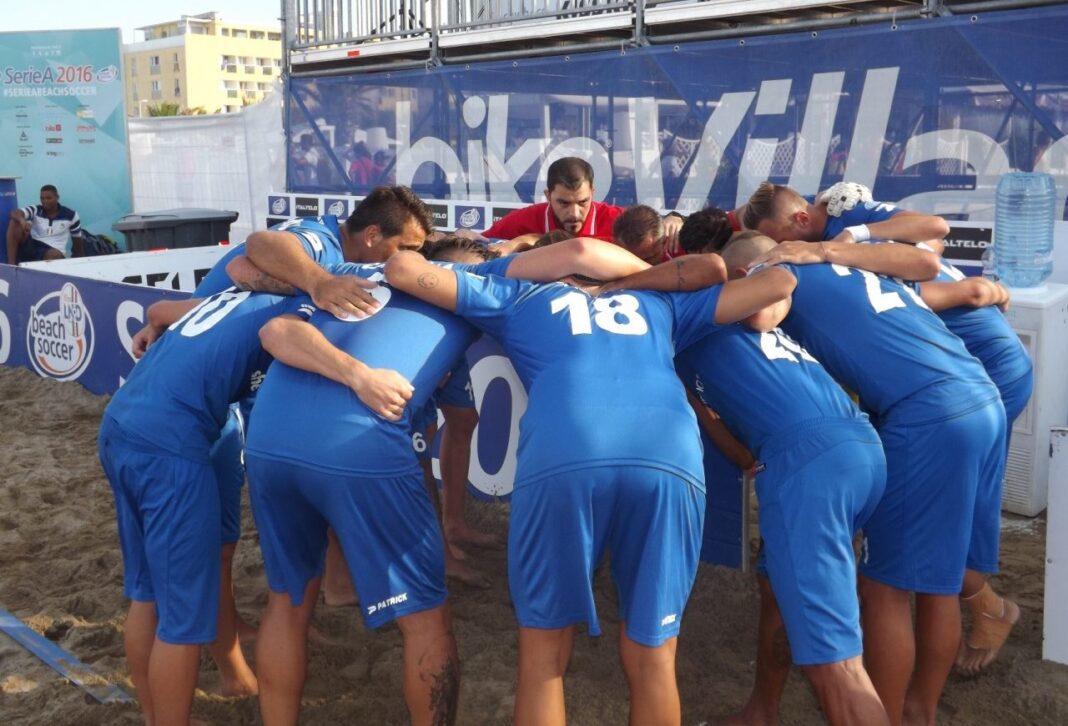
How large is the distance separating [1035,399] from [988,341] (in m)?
1.74

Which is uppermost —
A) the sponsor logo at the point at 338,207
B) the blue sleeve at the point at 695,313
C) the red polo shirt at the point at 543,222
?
the sponsor logo at the point at 338,207

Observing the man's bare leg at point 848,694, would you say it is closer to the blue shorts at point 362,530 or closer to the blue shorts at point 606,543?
the blue shorts at point 606,543

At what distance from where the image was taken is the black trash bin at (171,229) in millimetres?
11289

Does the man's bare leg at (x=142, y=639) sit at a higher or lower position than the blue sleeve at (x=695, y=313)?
lower

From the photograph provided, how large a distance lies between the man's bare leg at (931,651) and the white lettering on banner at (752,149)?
407cm

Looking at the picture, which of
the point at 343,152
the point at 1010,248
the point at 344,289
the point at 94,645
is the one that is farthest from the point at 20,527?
the point at 343,152

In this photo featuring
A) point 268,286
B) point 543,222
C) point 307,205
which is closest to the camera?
point 268,286

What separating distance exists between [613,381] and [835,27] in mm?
5555

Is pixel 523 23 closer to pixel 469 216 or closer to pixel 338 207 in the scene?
pixel 469 216

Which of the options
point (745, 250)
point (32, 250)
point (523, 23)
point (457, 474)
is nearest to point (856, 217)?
point (745, 250)

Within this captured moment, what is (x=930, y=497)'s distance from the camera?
2.90m

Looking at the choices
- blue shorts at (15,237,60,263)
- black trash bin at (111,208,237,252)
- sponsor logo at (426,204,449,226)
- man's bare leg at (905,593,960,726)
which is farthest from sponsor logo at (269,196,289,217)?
man's bare leg at (905,593,960,726)

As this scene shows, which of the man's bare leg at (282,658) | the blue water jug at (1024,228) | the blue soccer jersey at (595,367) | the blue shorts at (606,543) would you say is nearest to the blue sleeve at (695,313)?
the blue soccer jersey at (595,367)

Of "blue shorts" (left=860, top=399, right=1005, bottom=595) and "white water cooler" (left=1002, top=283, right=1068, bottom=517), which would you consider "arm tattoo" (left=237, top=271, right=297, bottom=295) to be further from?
"white water cooler" (left=1002, top=283, right=1068, bottom=517)
